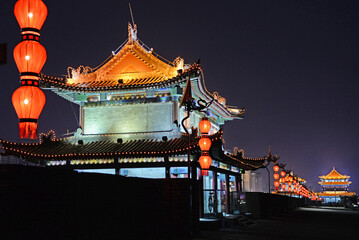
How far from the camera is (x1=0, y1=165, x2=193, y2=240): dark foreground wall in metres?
8.02

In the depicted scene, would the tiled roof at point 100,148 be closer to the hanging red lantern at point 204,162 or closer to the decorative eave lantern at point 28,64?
the hanging red lantern at point 204,162

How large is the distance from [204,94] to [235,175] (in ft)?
27.3

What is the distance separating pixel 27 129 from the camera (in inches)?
364

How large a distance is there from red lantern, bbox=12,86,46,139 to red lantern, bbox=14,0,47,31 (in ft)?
4.86

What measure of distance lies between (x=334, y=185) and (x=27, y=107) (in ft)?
357

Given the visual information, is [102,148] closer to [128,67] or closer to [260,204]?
[128,67]

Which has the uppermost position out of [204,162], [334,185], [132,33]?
[132,33]

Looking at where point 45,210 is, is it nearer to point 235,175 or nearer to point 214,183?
point 214,183

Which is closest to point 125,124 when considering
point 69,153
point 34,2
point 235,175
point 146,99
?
point 146,99

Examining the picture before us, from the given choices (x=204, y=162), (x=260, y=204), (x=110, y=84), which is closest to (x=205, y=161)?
(x=204, y=162)

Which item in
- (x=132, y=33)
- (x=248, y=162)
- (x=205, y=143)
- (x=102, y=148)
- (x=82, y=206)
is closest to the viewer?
(x=82, y=206)

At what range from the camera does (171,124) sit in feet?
79.0

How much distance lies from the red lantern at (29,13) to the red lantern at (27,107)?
1481mm

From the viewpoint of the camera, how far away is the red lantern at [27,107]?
916 centimetres
